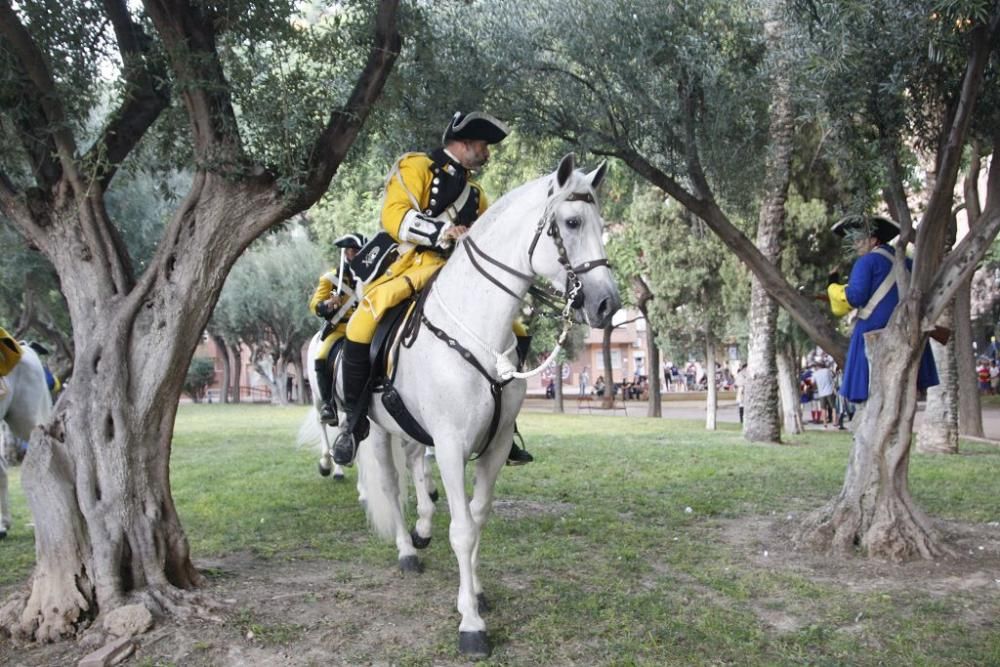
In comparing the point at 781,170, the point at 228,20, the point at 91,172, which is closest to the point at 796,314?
the point at 228,20

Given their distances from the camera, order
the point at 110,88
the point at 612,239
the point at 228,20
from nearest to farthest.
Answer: the point at 228,20 → the point at 110,88 → the point at 612,239

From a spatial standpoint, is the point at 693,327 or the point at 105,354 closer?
the point at 105,354

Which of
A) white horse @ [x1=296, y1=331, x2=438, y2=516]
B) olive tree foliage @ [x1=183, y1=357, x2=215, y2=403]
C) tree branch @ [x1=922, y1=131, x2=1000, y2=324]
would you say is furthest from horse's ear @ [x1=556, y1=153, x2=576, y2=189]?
olive tree foliage @ [x1=183, y1=357, x2=215, y2=403]

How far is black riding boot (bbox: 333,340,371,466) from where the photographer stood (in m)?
6.01

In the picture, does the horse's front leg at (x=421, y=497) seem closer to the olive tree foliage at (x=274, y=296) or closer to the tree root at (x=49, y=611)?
the tree root at (x=49, y=611)

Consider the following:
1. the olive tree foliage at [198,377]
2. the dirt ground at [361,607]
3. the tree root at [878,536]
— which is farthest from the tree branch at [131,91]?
the olive tree foliage at [198,377]

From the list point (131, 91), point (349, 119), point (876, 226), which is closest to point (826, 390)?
point (876, 226)

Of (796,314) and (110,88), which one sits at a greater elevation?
(110,88)

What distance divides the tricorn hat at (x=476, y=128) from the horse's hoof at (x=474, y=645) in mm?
3247

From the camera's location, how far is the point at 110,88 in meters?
7.43

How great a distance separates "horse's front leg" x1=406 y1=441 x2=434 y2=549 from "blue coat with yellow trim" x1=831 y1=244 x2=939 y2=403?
3664mm

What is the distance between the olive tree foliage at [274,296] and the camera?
4065 centimetres

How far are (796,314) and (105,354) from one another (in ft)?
19.1

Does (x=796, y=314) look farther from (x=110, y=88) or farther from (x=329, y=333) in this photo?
(x=110, y=88)
